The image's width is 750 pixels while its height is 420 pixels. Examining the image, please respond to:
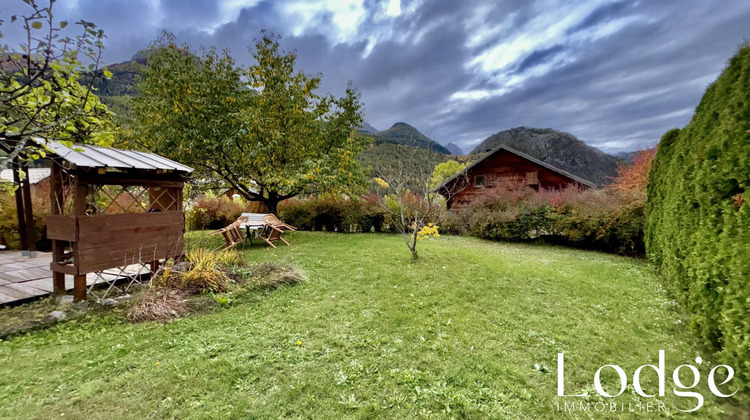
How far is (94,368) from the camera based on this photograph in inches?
90.6

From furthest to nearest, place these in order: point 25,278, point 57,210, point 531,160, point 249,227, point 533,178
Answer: point 531,160, point 533,178, point 249,227, point 25,278, point 57,210

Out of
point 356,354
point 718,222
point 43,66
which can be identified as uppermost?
point 43,66

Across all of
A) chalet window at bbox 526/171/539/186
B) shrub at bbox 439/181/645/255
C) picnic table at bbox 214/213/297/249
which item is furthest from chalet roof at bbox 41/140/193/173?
chalet window at bbox 526/171/539/186

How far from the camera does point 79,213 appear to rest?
3.68 m

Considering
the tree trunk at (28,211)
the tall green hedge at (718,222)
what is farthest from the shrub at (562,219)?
the tree trunk at (28,211)

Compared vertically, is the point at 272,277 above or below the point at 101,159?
below

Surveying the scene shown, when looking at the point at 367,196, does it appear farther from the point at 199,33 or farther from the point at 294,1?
the point at 199,33

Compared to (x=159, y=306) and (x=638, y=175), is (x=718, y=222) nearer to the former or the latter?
(x=159, y=306)

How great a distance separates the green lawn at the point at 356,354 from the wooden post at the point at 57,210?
130 cm

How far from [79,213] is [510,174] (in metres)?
19.1

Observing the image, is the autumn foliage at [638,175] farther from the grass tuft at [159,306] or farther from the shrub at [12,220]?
the shrub at [12,220]

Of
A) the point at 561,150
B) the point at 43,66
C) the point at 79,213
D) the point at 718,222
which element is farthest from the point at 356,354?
the point at 561,150

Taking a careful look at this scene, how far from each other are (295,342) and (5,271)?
6376 mm

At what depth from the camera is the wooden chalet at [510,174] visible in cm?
1611
